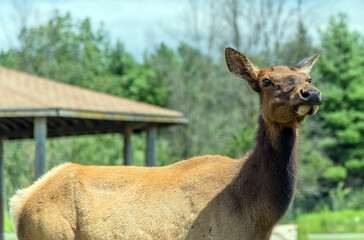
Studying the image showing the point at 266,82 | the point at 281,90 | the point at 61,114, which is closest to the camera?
the point at 281,90

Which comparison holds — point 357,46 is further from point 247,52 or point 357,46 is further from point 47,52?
point 47,52

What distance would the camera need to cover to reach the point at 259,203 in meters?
5.46

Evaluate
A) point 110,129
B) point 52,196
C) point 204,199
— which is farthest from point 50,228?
point 110,129

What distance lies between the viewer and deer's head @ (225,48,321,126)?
5.11 m

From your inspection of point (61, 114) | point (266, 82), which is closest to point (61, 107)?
point (61, 114)

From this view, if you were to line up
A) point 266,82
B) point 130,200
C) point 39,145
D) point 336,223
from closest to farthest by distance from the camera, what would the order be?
point 266,82 < point 130,200 < point 39,145 < point 336,223

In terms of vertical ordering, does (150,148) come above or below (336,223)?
above

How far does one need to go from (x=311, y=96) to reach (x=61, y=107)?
809cm

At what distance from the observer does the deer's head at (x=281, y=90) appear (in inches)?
201

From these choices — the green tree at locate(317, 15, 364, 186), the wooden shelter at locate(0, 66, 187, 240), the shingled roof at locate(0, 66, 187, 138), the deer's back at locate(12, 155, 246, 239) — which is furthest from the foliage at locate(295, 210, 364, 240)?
the deer's back at locate(12, 155, 246, 239)

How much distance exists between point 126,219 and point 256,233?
120 centimetres

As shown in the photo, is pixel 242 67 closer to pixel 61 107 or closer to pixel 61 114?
pixel 61 114

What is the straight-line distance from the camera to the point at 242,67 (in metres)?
5.85

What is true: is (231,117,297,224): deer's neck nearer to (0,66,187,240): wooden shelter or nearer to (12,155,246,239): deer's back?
(12,155,246,239): deer's back
